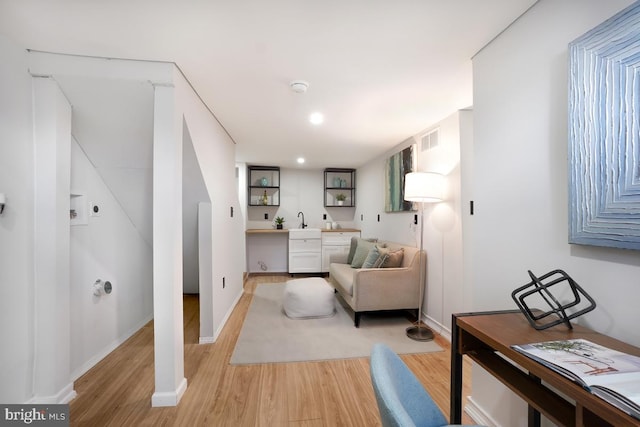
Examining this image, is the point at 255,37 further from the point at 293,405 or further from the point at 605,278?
the point at 293,405

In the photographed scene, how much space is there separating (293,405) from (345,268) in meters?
2.18

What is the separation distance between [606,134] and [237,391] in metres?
2.37

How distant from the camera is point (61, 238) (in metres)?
1.64

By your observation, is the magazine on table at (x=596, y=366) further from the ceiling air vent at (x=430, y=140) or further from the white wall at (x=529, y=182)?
the ceiling air vent at (x=430, y=140)

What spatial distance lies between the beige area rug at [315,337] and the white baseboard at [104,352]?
109cm

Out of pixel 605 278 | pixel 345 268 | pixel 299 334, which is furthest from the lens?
pixel 345 268

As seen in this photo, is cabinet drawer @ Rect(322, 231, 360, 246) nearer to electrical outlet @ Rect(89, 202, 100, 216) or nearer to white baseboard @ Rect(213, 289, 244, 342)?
white baseboard @ Rect(213, 289, 244, 342)

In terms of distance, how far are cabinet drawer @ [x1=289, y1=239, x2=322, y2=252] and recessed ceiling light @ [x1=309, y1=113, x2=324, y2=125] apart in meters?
2.75

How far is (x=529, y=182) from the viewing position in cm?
123

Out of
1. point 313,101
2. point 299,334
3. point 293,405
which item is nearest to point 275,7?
point 313,101

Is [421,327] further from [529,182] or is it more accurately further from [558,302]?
[529,182]

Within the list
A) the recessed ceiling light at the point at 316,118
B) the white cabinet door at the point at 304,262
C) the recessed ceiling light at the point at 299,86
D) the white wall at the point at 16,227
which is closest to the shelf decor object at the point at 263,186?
the white cabinet door at the point at 304,262

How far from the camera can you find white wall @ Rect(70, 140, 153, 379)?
1.95 meters

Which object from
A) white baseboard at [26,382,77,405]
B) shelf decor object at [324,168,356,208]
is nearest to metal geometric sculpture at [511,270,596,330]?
white baseboard at [26,382,77,405]
